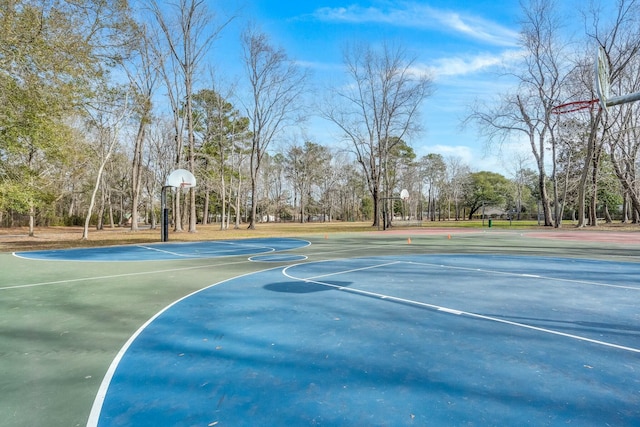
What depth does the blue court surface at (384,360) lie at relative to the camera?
2.38 metres

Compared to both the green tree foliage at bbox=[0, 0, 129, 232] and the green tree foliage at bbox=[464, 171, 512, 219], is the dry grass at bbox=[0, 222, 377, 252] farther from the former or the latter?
the green tree foliage at bbox=[464, 171, 512, 219]

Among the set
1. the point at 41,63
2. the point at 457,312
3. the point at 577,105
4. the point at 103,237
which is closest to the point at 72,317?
the point at 457,312

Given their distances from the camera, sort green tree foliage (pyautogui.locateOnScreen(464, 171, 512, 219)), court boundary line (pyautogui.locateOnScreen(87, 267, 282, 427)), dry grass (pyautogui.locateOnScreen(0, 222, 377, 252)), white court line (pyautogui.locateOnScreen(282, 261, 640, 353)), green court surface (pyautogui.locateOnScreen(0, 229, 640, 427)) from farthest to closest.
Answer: green tree foliage (pyautogui.locateOnScreen(464, 171, 512, 219)), dry grass (pyautogui.locateOnScreen(0, 222, 377, 252)), white court line (pyautogui.locateOnScreen(282, 261, 640, 353)), green court surface (pyautogui.locateOnScreen(0, 229, 640, 427)), court boundary line (pyautogui.locateOnScreen(87, 267, 282, 427))

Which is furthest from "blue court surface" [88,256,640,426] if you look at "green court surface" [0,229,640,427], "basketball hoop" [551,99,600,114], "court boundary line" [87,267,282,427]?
"basketball hoop" [551,99,600,114]

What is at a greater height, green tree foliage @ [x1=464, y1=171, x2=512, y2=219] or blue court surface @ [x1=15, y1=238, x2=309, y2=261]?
green tree foliage @ [x1=464, y1=171, x2=512, y2=219]

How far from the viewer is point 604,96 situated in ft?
17.2

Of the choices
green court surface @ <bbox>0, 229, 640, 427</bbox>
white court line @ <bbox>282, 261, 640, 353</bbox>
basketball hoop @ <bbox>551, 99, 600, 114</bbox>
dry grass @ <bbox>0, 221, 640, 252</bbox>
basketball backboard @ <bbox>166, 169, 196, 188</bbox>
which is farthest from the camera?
→ basketball backboard @ <bbox>166, 169, 196, 188</bbox>

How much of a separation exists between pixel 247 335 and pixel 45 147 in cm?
1552

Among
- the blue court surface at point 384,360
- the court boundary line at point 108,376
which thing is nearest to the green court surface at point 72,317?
the court boundary line at point 108,376

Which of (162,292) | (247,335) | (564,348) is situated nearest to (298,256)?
(162,292)

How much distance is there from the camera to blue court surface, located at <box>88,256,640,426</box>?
2.38 metres

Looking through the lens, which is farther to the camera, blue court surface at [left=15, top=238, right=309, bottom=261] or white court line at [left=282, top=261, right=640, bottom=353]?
blue court surface at [left=15, top=238, right=309, bottom=261]

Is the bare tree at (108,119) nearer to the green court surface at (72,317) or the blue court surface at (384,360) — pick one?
the green court surface at (72,317)

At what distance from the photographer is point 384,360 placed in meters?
3.22
